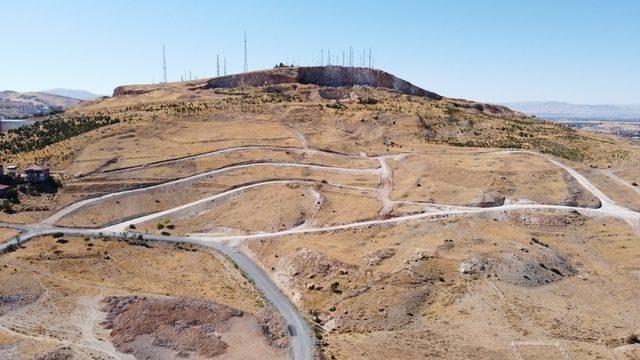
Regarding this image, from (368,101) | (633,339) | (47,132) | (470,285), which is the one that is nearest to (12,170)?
(47,132)

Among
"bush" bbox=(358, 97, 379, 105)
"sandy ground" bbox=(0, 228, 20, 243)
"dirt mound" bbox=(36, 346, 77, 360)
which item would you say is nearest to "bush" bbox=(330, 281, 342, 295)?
"dirt mound" bbox=(36, 346, 77, 360)

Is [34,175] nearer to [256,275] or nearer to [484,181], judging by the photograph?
[256,275]

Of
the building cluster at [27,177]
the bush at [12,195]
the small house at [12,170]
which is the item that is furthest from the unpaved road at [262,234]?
the small house at [12,170]

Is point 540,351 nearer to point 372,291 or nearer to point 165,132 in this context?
point 372,291

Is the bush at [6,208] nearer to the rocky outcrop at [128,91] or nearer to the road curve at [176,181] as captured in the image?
the road curve at [176,181]

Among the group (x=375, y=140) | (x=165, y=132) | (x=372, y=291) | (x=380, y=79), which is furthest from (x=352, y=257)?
(x=380, y=79)

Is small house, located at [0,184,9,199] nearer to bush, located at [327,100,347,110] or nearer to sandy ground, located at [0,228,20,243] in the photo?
sandy ground, located at [0,228,20,243]
